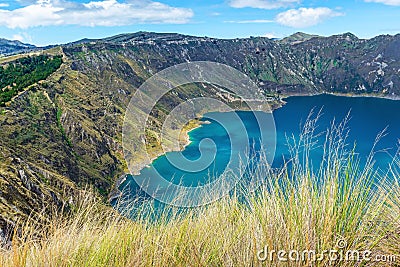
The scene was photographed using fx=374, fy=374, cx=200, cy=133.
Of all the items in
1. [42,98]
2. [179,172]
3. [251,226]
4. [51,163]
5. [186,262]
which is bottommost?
[179,172]

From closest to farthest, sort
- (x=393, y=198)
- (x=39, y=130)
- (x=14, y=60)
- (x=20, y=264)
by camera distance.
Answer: (x=20, y=264) < (x=393, y=198) < (x=39, y=130) < (x=14, y=60)

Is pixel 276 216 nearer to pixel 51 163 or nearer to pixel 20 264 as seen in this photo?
pixel 20 264

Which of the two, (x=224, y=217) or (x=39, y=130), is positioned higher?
(x=224, y=217)

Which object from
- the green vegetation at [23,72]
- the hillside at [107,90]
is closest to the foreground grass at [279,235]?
the hillside at [107,90]

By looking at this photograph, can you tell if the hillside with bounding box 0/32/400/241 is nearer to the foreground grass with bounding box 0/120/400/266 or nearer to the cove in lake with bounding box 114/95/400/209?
the foreground grass with bounding box 0/120/400/266

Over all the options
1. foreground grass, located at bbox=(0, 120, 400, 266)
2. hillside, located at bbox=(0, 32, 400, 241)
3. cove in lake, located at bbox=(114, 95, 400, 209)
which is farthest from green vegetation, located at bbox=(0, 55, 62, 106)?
foreground grass, located at bbox=(0, 120, 400, 266)

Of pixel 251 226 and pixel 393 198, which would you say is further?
pixel 393 198

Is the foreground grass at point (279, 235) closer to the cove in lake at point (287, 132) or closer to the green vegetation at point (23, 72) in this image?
the cove in lake at point (287, 132)

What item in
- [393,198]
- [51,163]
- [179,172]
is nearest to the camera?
[393,198]

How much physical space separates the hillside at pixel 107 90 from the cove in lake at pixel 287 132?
7222mm

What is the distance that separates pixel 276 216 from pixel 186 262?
72cm

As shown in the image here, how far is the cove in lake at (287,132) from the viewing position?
44.5 m

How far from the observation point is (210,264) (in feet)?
8.70

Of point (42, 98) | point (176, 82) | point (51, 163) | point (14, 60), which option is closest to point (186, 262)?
point (51, 163)
